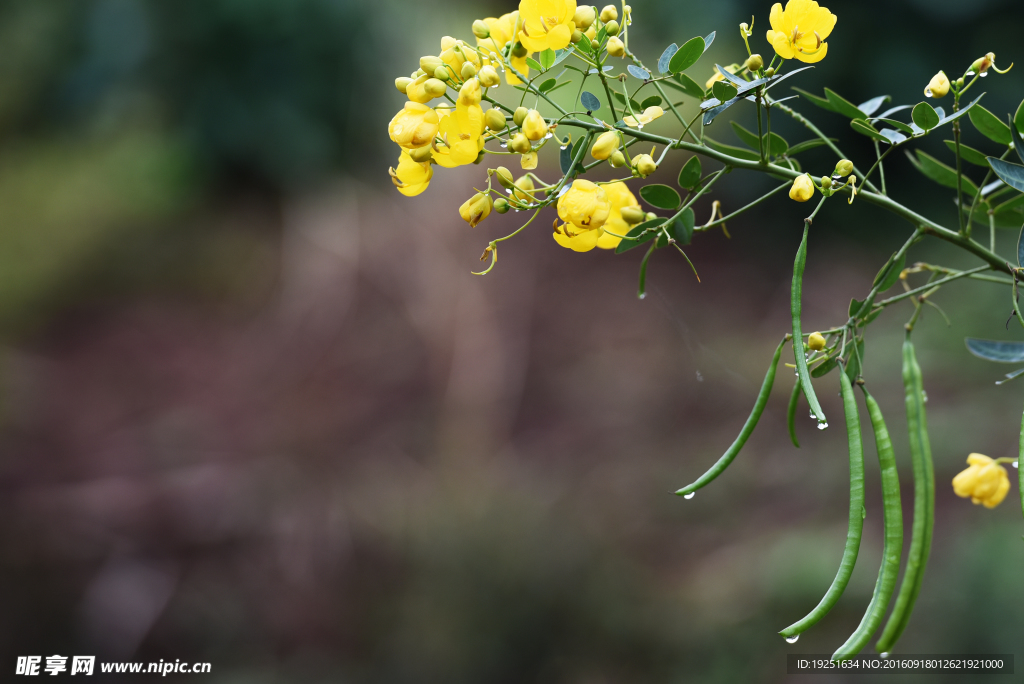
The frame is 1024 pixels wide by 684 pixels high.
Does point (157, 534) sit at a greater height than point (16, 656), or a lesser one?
greater

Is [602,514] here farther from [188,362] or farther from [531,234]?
[188,362]

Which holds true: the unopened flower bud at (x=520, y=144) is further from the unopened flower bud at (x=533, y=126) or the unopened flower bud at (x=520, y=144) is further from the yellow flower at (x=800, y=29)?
the yellow flower at (x=800, y=29)


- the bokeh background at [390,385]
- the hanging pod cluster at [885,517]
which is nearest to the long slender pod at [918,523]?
the hanging pod cluster at [885,517]

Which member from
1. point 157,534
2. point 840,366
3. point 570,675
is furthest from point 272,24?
point 840,366

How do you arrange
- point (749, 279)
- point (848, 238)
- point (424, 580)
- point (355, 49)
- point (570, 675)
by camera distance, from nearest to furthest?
point (570, 675), point (424, 580), point (848, 238), point (749, 279), point (355, 49)

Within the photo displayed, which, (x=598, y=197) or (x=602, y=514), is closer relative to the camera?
(x=598, y=197)

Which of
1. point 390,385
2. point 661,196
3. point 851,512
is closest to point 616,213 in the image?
point 661,196

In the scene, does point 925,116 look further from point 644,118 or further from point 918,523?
point 918,523
